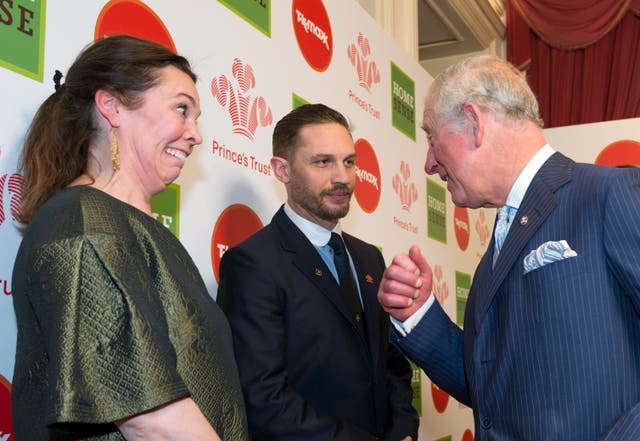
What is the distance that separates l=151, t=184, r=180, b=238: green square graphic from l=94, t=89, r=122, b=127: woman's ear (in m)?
0.57

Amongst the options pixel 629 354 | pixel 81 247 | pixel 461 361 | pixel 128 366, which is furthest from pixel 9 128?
pixel 629 354

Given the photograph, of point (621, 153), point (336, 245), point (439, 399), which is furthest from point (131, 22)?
point (621, 153)

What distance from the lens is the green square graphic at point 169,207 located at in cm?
206

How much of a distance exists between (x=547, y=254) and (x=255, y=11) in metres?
1.52

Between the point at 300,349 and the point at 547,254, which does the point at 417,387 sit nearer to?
the point at 300,349

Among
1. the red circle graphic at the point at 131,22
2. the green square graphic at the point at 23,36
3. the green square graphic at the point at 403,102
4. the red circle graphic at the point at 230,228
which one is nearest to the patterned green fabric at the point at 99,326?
the green square graphic at the point at 23,36

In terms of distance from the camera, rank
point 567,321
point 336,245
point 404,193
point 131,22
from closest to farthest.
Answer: point 567,321 → point 131,22 → point 336,245 → point 404,193

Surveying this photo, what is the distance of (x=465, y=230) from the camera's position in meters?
4.72

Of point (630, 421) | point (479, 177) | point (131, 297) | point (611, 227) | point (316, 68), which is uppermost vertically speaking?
point (316, 68)

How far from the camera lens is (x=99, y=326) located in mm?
1176

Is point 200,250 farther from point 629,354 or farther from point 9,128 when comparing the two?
point 629,354

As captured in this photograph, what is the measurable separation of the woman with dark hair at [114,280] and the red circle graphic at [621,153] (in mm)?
4169

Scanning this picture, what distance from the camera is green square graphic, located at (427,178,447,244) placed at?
4156mm

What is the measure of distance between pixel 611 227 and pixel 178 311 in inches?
31.8
